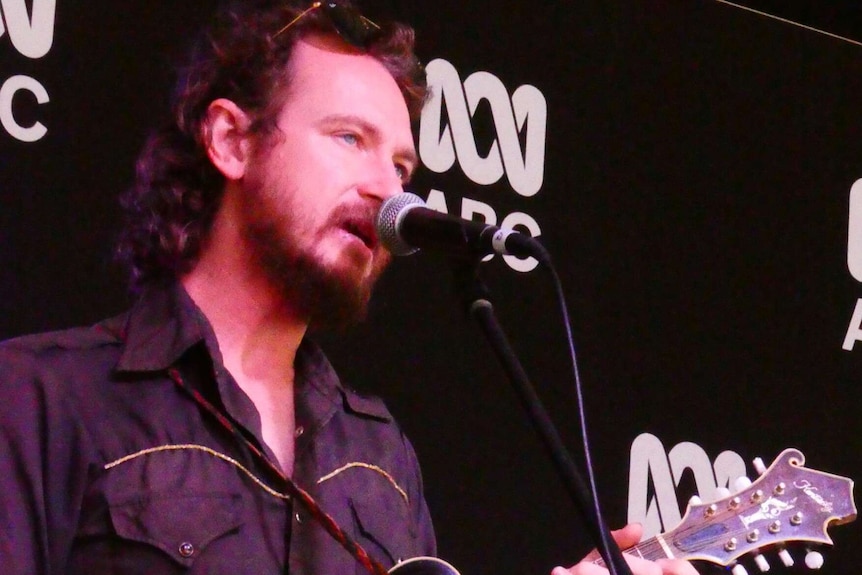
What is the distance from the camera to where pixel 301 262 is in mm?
1861

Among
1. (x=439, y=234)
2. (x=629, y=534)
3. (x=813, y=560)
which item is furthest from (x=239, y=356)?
(x=813, y=560)

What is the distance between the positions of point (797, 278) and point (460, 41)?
3.36ft

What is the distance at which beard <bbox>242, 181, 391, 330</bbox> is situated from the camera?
185 cm

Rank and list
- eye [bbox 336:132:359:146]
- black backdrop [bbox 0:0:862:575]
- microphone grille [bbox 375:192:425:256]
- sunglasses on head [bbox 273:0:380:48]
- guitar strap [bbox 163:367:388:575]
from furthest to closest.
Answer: black backdrop [bbox 0:0:862:575] → sunglasses on head [bbox 273:0:380:48] → eye [bbox 336:132:359:146] → guitar strap [bbox 163:367:388:575] → microphone grille [bbox 375:192:425:256]

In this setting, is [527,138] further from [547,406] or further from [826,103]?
[826,103]

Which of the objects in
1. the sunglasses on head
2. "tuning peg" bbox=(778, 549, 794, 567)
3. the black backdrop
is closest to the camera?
"tuning peg" bbox=(778, 549, 794, 567)

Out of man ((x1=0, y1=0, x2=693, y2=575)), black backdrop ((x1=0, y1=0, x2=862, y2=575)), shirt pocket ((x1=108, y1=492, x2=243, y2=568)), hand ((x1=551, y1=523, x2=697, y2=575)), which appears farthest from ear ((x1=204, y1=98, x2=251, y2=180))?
hand ((x1=551, y1=523, x2=697, y2=575))

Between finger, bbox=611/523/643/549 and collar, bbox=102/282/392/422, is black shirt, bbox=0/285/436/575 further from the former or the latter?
finger, bbox=611/523/643/549

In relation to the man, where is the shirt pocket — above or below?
below

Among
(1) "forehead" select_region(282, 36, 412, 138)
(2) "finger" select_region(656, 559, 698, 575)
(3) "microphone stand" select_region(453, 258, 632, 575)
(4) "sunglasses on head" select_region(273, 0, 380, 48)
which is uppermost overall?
(4) "sunglasses on head" select_region(273, 0, 380, 48)

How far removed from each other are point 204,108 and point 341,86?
26cm

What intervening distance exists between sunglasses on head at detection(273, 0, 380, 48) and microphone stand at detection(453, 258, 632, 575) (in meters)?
0.70

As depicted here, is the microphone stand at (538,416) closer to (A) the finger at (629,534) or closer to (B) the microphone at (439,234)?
(B) the microphone at (439,234)

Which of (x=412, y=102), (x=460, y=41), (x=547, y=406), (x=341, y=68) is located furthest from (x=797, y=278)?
(x=341, y=68)
